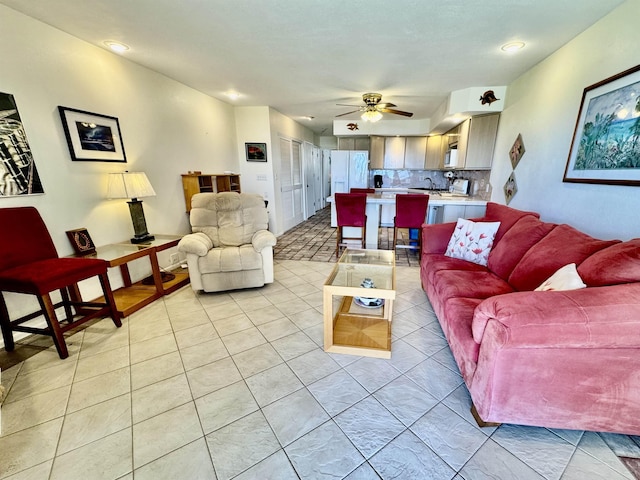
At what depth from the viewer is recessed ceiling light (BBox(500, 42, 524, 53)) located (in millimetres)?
2361

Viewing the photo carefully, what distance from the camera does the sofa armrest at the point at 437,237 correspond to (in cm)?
258

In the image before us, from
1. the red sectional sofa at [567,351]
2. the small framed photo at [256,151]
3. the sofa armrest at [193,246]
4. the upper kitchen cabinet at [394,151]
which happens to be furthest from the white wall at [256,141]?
the red sectional sofa at [567,351]

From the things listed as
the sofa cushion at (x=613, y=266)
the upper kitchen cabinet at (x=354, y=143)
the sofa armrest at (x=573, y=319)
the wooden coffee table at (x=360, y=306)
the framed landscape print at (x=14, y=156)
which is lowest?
the wooden coffee table at (x=360, y=306)

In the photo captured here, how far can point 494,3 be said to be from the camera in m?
1.76

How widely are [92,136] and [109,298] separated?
1.55 meters

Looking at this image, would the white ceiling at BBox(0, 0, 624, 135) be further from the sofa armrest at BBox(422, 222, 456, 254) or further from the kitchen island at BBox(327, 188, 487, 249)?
the sofa armrest at BBox(422, 222, 456, 254)

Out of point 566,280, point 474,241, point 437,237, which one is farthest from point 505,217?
point 566,280

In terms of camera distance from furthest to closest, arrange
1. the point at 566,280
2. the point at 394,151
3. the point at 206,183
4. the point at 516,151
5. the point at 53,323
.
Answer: the point at 394,151, the point at 206,183, the point at 516,151, the point at 53,323, the point at 566,280

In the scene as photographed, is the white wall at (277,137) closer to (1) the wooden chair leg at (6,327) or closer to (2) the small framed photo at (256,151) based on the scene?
(2) the small framed photo at (256,151)

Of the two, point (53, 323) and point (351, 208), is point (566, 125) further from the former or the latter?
point (53, 323)

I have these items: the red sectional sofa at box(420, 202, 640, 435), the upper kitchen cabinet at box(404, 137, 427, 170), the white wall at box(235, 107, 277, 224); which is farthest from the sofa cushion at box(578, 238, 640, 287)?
the upper kitchen cabinet at box(404, 137, 427, 170)

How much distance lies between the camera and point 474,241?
2.36 metres

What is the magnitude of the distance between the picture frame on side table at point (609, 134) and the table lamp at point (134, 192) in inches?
154

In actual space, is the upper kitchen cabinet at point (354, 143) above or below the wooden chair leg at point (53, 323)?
above
